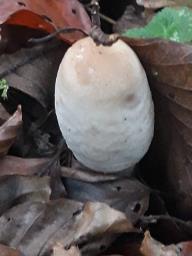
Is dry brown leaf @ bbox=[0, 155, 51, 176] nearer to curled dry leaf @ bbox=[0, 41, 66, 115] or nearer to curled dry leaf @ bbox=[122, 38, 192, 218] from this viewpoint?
curled dry leaf @ bbox=[0, 41, 66, 115]

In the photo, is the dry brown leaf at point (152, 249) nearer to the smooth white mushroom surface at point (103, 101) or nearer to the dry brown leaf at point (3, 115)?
the smooth white mushroom surface at point (103, 101)

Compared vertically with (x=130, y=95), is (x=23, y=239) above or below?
below

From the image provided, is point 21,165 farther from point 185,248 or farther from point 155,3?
point 155,3

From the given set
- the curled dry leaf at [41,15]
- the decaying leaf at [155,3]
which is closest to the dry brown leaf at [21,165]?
the curled dry leaf at [41,15]

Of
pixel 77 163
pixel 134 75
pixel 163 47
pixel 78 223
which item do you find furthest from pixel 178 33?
pixel 78 223

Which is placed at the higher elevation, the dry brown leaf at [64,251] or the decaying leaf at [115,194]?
the dry brown leaf at [64,251]

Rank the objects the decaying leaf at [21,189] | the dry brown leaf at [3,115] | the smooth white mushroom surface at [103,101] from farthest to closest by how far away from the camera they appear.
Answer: the dry brown leaf at [3,115] < the decaying leaf at [21,189] < the smooth white mushroom surface at [103,101]

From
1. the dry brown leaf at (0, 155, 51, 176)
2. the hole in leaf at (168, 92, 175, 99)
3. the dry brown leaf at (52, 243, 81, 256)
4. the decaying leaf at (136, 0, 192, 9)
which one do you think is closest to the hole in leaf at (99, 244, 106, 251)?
the dry brown leaf at (52, 243, 81, 256)

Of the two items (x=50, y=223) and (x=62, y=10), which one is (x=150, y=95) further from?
(x=62, y=10)
